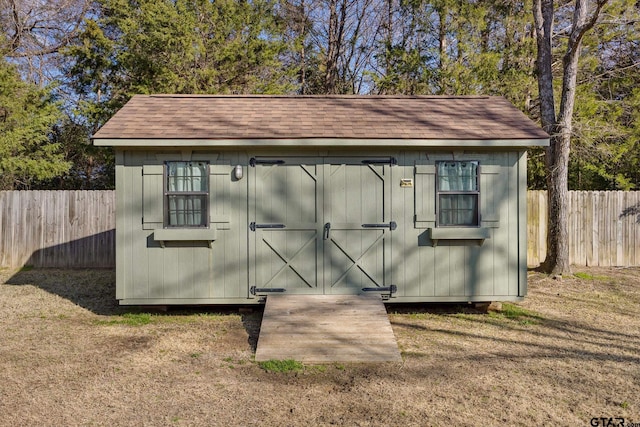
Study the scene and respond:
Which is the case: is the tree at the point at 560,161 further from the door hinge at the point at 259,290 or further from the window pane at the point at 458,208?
the door hinge at the point at 259,290

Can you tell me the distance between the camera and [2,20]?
1495 centimetres

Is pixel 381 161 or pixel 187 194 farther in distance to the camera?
pixel 381 161

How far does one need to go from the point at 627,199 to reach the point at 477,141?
6425mm

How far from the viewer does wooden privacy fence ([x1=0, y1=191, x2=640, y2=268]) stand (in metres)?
10.3

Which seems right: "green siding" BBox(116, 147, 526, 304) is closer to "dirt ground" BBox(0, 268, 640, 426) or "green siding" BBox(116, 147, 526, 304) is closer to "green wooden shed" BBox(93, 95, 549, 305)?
"green wooden shed" BBox(93, 95, 549, 305)

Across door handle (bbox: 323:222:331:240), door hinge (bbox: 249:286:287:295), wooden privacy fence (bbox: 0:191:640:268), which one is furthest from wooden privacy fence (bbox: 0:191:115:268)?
door handle (bbox: 323:222:331:240)

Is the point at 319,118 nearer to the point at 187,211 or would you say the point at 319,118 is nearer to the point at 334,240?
the point at 334,240

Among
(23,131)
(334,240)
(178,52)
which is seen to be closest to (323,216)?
(334,240)

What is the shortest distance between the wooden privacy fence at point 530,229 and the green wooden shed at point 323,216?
4460mm

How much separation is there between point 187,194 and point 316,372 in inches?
126

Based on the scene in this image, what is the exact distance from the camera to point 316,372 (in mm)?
4555

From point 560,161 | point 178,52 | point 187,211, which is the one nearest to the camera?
point 187,211

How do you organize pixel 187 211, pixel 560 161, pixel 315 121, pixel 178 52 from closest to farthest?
pixel 187 211 < pixel 315 121 < pixel 560 161 < pixel 178 52

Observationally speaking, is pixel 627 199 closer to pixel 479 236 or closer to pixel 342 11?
pixel 479 236
